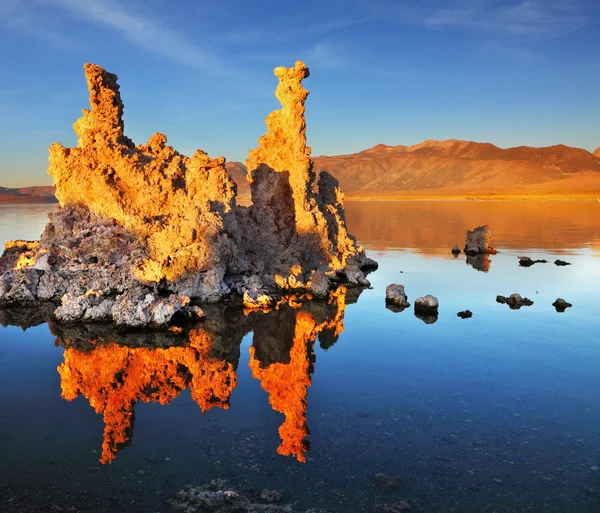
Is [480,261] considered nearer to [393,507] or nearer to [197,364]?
[197,364]

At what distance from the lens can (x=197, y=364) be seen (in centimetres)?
1647

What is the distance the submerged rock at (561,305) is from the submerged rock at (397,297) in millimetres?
6778

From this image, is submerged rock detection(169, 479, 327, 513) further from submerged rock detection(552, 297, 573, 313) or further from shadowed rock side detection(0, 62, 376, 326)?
submerged rock detection(552, 297, 573, 313)

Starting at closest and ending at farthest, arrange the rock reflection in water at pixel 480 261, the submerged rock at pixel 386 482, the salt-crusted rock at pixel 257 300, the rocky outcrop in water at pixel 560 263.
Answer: the submerged rock at pixel 386 482
the salt-crusted rock at pixel 257 300
the rocky outcrop in water at pixel 560 263
the rock reflection in water at pixel 480 261

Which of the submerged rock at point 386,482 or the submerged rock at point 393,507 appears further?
the submerged rock at point 386,482

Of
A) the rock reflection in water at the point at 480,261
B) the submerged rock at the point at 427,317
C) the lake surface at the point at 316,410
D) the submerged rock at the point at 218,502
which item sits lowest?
the submerged rock at the point at 218,502

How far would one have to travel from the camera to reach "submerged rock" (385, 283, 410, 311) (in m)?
24.5

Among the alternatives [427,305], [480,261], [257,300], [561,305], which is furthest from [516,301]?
[480,261]

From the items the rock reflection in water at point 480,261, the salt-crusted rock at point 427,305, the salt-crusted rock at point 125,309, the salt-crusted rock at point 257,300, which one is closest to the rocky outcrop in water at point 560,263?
the rock reflection in water at point 480,261

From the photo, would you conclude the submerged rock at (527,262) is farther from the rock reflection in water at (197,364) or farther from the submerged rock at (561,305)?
the rock reflection in water at (197,364)

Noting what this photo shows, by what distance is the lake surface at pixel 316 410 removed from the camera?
973 cm

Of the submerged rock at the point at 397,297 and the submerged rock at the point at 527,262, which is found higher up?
the submerged rock at the point at 527,262

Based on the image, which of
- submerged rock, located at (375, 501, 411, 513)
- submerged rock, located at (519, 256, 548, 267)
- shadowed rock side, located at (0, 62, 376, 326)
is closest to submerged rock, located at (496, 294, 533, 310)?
shadowed rock side, located at (0, 62, 376, 326)

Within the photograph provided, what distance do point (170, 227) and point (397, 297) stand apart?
11.8 m
